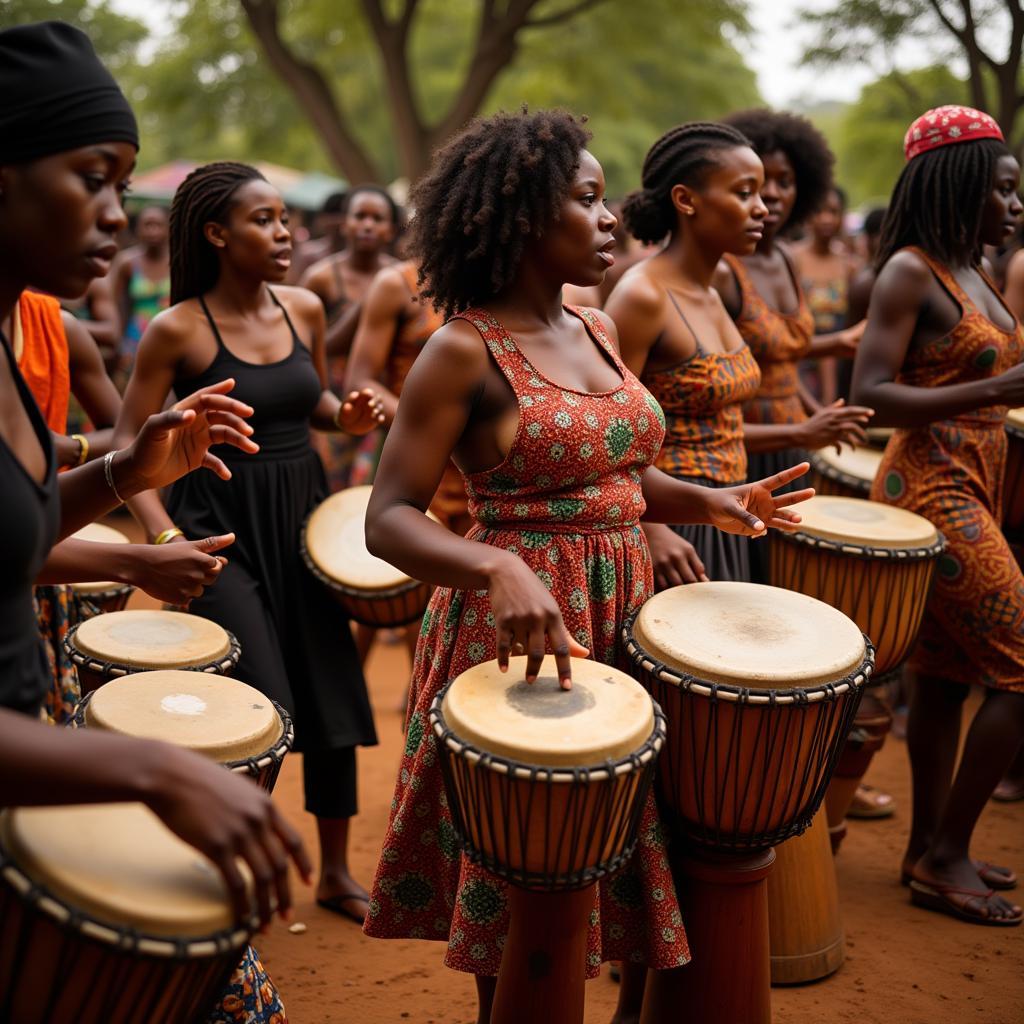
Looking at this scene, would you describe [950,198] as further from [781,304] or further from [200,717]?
[200,717]

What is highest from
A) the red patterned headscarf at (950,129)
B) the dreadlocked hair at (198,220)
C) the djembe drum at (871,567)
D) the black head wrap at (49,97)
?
the red patterned headscarf at (950,129)

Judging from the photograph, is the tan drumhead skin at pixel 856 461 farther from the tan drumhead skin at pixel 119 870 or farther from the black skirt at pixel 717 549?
the tan drumhead skin at pixel 119 870

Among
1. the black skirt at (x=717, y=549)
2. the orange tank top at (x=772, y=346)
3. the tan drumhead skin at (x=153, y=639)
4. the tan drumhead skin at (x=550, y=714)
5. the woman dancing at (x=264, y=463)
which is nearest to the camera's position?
the tan drumhead skin at (x=550, y=714)

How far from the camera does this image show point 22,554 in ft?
5.35

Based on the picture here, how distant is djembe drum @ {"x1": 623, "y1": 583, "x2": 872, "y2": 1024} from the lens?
2469mm

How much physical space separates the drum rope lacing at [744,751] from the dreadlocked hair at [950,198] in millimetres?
1810

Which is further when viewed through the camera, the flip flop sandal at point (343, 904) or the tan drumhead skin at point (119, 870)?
the flip flop sandal at point (343, 904)

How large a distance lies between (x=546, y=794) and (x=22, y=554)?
37.7 inches

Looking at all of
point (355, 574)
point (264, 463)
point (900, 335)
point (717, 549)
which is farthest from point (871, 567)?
point (264, 463)

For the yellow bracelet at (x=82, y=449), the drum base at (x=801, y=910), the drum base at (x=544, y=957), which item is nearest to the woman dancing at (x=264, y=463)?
the yellow bracelet at (x=82, y=449)

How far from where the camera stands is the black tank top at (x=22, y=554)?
1616 millimetres

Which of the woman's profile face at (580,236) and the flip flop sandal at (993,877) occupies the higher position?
the woman's profile face at (580,236)

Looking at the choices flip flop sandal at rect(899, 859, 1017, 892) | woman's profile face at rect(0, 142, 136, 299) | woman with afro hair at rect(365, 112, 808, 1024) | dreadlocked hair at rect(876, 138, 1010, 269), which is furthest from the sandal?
woman's profile face at rect(0, 142, 136, 299)

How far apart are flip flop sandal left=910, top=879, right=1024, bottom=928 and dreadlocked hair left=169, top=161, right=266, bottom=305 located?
3.05 meters
